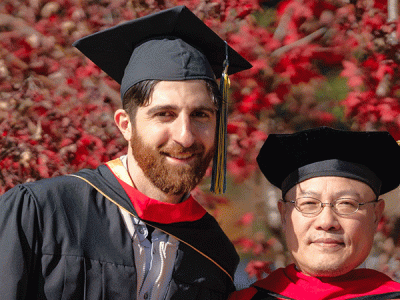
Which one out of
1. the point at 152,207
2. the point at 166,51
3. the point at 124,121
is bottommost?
the point at 152,207

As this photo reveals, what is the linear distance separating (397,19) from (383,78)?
0.46m

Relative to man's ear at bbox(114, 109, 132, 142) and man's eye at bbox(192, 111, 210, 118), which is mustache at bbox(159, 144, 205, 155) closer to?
man's eye at bbox(192, 111, 210, 118)

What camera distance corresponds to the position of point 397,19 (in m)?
3.88

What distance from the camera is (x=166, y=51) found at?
273cm

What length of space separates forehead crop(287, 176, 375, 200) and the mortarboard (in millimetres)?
534

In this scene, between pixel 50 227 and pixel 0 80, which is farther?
pixel 0 80

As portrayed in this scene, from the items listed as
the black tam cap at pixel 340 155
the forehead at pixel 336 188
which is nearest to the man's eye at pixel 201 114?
the black tam cap at pixel 340 155

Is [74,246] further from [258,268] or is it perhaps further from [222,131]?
[258,268]

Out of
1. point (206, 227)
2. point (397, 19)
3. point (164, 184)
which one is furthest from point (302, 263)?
point (397, 19)

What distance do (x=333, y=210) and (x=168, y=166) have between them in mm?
843

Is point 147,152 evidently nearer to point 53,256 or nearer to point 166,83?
point 166,83

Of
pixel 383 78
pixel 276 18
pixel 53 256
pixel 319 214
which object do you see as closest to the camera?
pixel 53 256

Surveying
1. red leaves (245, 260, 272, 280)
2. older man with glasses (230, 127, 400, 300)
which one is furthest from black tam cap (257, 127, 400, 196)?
red leaves (245, 260, 272, 280)

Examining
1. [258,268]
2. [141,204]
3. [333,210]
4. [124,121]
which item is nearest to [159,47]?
[124,121]
